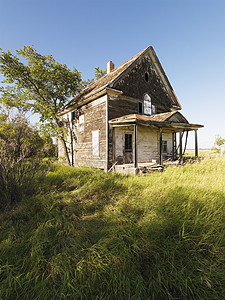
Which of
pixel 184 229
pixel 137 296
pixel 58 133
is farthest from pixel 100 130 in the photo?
pixel 137 296

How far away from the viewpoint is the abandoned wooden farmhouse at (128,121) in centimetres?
894

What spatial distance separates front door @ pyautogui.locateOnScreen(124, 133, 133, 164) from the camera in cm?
977

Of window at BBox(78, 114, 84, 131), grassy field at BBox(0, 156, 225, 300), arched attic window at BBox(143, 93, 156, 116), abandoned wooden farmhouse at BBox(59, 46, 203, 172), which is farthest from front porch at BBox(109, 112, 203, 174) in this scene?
grassy field at BBox(0, 156, 225, 300)

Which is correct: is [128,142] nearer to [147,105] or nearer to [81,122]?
[147,105]

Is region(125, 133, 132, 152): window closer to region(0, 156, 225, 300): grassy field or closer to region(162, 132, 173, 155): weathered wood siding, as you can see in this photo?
region(162, 132, 173, 155): weathered wood siding

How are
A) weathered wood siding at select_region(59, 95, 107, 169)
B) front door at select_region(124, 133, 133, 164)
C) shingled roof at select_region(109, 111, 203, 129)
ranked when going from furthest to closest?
front door at select_region(124, 133, 133, 164) < weathered wood siding at select_region(59, 95, 107, 169) < shingled roof at select_region(109, 111, 203, 129)

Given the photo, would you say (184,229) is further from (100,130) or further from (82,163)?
(82,163)

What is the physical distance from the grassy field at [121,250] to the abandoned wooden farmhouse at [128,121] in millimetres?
4534

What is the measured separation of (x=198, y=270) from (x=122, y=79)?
10.8m

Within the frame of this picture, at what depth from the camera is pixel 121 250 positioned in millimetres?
2084

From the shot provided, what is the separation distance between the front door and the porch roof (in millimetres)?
1622

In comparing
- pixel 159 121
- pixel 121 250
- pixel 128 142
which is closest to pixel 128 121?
pixel 159 121

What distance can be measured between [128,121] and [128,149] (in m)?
2.84

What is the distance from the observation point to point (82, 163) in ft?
38.0
